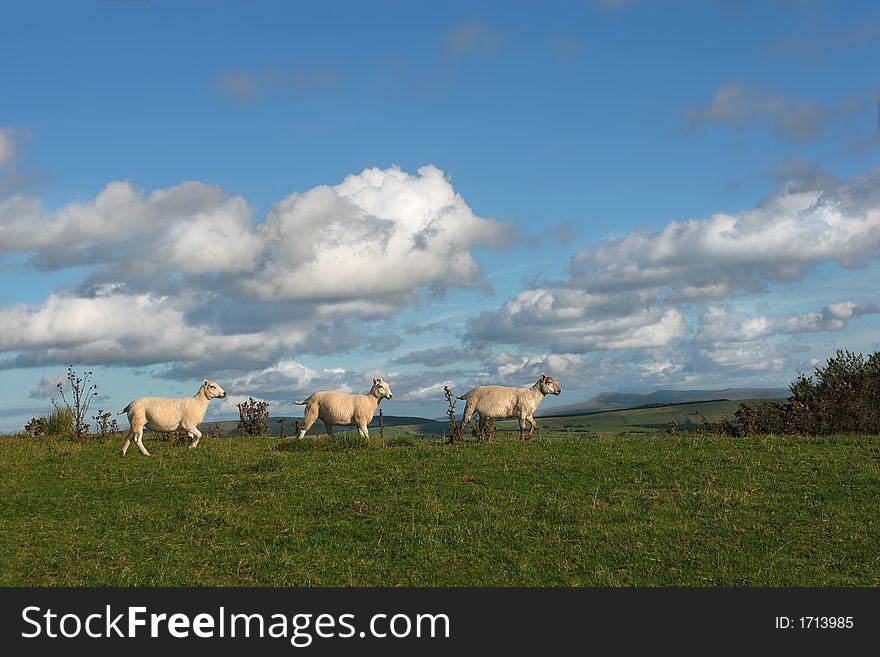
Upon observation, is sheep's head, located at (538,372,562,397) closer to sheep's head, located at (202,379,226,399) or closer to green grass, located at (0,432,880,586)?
green grass, located at (0,432,880,586)

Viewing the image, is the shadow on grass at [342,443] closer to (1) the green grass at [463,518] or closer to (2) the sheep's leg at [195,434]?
(1) the green grass at [463,518]

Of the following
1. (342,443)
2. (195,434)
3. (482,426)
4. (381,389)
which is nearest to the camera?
(342,443)

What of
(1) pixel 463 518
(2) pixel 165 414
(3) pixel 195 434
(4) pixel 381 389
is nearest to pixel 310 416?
(4) pixel 381 389

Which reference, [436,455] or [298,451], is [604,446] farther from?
[298,451]

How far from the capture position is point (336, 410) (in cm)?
2725

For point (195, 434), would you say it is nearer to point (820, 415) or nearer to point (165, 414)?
point (165, 414)

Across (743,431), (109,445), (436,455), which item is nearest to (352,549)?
(436,455)

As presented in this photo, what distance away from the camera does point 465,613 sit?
1143cm

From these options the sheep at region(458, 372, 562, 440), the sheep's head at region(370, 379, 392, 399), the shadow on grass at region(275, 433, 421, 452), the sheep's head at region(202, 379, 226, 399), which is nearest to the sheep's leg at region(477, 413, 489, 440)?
the sheep at region(458, 372, 562, 440)

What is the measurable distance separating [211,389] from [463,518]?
13.9 meters

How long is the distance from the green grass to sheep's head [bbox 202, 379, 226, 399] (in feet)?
13.9

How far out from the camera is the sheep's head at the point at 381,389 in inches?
1102

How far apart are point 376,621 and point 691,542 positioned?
6026 mm

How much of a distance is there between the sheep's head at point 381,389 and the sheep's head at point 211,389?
5047 millimetres
